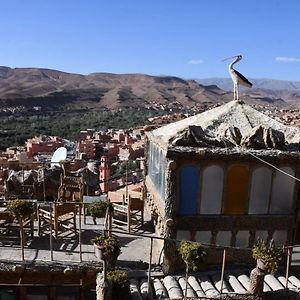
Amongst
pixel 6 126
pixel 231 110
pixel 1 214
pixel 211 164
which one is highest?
pixel 231 110

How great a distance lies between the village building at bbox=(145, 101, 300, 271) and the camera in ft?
36.4

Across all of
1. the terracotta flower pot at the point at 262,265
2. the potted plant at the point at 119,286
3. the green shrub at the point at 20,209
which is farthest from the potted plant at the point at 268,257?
the green shrub at the point at 20,209

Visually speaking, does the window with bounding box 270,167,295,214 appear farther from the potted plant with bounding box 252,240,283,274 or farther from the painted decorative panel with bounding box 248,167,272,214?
the potted plant with bounding box 252,240,283,274

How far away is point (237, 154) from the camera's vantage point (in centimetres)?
1105

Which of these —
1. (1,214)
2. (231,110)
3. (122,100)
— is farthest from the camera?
(122,100)

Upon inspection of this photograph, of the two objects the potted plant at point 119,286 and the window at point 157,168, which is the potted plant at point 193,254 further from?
the window at point 157,168

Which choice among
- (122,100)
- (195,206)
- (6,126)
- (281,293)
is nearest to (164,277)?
(195,206)

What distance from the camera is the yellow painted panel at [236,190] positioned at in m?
11.3

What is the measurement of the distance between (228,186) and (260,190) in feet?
3.15

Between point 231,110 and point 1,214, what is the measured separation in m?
7.51

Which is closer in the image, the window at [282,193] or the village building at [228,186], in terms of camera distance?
the village building at [228,186]

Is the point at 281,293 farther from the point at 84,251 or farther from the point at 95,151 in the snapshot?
the point at 95,151

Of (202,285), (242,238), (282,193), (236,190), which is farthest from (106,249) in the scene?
(282,193)

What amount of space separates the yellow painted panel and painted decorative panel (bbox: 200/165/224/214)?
0.62 ft
